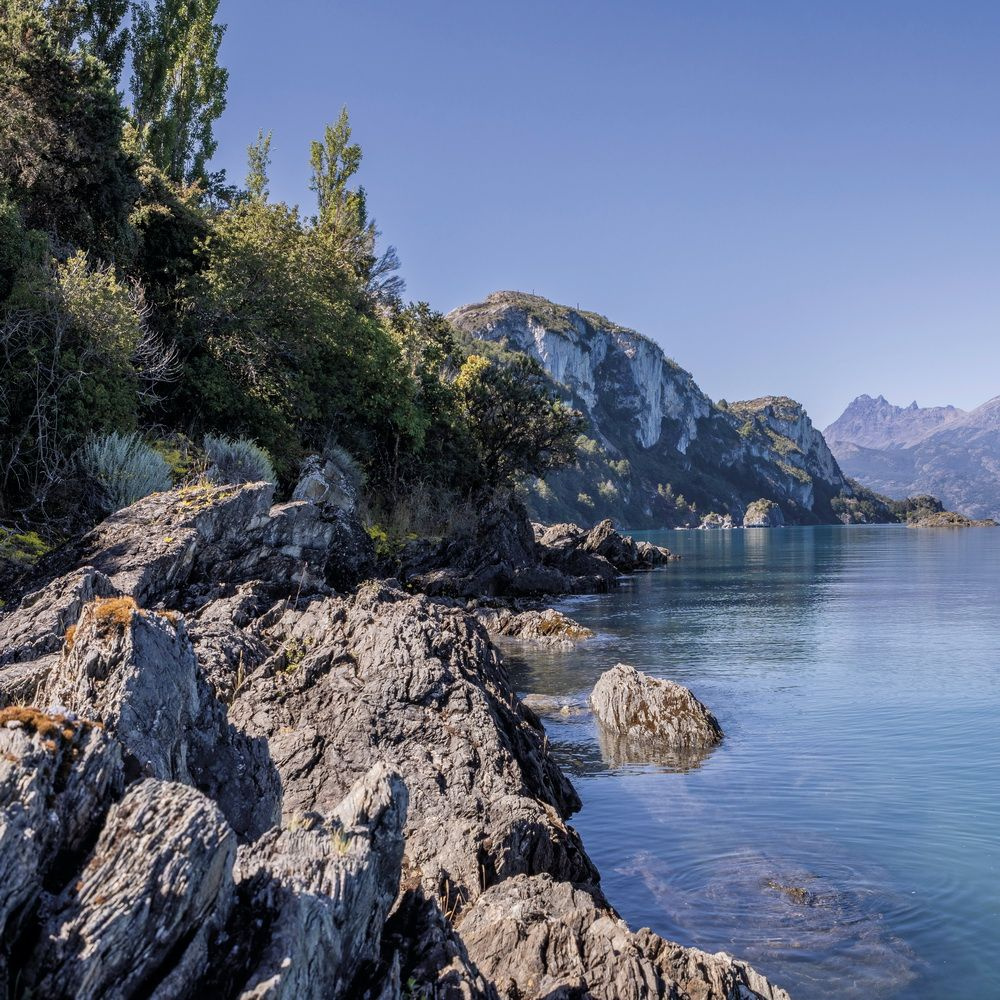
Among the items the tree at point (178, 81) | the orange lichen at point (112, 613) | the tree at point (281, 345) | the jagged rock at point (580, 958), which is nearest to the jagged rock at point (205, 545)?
the orange lichen at point (112, 613)

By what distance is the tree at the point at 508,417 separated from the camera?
165 ft

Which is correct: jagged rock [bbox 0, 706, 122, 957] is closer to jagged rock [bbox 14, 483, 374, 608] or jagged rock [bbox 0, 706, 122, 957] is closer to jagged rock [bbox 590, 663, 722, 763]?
jagged rock [bbox 14, 483, 374, 608]

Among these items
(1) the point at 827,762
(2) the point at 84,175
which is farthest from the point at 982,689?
(2) the point at 84,175

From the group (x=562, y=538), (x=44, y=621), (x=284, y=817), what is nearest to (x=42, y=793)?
(x=284, y=817)

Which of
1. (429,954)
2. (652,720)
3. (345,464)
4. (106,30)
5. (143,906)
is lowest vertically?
(652,720)

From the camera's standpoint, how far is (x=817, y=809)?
43.0 ft

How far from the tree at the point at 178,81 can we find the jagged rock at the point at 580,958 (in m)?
41.4

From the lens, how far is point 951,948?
29.3ft

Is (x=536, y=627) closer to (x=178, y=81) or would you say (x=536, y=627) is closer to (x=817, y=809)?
(x=817, y=809)

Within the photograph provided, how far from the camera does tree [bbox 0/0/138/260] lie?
76.0 feet

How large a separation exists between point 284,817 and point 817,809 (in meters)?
8.20

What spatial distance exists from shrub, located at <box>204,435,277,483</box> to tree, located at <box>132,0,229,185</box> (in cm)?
2167

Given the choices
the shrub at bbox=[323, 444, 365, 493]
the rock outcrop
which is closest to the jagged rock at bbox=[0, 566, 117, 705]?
the shrub at bbox=[323, 444, 365, 493]

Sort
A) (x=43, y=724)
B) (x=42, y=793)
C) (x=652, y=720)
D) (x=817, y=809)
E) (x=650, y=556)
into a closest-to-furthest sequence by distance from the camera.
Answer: (x=42, y=793)
(x=43, y=724)
(x=817, y=809)
(x=652, y=720)
(x=650, y=556)
